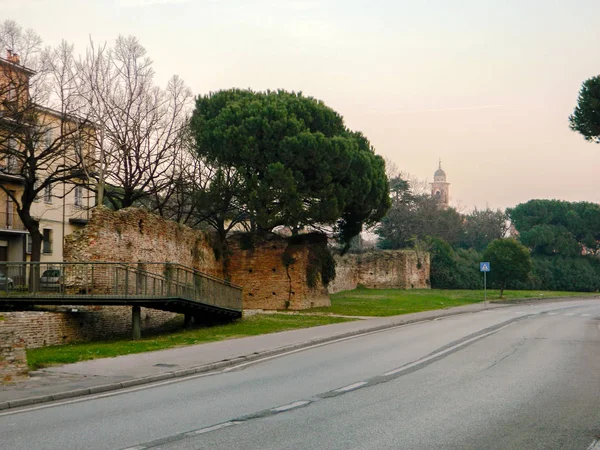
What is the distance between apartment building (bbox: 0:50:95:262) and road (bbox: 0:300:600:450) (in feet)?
64.4

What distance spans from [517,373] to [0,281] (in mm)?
16223

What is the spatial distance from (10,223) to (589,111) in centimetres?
3596

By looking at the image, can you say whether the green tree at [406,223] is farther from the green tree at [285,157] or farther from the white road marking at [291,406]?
the white road marking at [291,406]

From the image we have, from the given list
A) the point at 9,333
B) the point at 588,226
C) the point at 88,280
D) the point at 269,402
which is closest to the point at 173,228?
the point at 88,280

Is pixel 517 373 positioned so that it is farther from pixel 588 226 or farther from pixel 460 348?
pixel 588 226

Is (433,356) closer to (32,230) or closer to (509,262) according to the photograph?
(32,230)

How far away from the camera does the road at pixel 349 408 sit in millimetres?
8250

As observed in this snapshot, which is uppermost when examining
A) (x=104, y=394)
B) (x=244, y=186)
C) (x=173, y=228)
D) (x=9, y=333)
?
(x=244, y=186)

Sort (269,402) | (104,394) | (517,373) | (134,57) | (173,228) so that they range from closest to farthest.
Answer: (269,402) < (104,394) < (517,373) < (173,228) < (134,57)

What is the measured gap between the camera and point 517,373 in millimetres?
14430

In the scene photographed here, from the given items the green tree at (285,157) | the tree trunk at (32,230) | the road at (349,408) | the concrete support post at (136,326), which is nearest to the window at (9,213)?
the tree trunk at (32,230)

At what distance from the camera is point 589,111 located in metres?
33.5

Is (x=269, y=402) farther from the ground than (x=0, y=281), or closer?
closer

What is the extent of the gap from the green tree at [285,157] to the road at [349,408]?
65.0 feet
